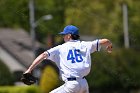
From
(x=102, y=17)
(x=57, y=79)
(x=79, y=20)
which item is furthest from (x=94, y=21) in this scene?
(x=57, y=79)

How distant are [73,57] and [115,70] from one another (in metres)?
30.3

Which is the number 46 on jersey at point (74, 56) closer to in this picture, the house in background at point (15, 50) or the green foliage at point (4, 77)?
the green foliage at point (4, 77)

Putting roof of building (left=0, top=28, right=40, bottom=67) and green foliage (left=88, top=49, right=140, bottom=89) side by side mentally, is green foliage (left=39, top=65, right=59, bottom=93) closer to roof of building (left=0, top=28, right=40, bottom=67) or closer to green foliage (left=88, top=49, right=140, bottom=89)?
green foliage (left=88, top=49, right=140, bottom=89)

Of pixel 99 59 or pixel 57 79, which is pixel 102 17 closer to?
pixel 99 59

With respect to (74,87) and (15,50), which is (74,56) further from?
Result: (15,50)

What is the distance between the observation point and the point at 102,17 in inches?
2052

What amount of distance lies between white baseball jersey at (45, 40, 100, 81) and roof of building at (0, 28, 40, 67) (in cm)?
3838

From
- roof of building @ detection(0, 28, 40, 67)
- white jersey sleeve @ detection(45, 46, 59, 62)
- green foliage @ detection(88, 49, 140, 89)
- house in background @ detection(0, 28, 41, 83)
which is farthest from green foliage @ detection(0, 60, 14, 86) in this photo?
white jersey sleeve @ detection(45, 46, 59, 62)

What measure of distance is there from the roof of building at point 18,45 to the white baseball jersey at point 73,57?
126ft

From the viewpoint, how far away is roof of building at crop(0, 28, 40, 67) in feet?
159

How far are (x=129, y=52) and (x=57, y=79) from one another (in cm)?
928

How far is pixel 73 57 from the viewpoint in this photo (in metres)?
9.14

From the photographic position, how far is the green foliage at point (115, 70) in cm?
3797

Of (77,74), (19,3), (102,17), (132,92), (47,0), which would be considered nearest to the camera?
(77,74)
